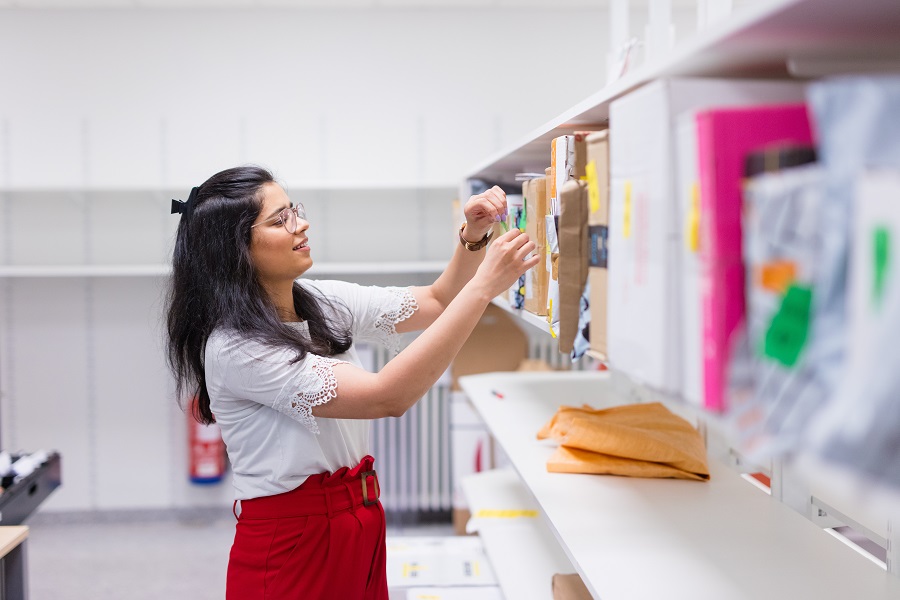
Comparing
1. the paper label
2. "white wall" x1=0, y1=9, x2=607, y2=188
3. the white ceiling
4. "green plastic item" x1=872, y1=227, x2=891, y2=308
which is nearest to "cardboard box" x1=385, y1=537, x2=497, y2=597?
the paper label

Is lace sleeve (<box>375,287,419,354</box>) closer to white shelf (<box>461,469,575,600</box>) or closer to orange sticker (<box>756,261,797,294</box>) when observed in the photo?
white shelf (<box>461,469,575,600</box>)

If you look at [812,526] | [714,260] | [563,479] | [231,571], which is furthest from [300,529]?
[714,260]

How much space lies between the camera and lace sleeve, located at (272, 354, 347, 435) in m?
1.52

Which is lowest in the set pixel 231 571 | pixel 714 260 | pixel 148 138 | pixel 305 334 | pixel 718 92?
pixel 231 571

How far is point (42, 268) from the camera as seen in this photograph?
3.96 meters

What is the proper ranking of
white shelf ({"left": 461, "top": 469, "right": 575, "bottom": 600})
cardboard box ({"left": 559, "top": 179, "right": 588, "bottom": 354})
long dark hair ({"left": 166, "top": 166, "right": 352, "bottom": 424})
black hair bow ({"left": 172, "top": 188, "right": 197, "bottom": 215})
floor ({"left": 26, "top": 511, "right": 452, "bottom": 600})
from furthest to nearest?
1. floor ({"left": 26, "top": 511, "right": 452, "bottom": 600})
2. white shelf ({"left": 461, "top": 469, "right": 575, "bottom": 600})
3. black hair bow ({"left": 172, "top": 188, "right": 197, "bottom": 215})
4. long dark hair ({"left": 166, "top": 166, "right": 352, "bottom": 424})
5. cardboard box ({"left": 559, "top": 179, "right": 588, "bottom": 354})

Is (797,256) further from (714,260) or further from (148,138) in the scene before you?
(148,138)

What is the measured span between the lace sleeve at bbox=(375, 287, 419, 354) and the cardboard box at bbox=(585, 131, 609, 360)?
0.95m

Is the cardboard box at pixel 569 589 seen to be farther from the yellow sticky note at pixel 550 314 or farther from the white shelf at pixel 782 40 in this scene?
the white shelf at pixel 782 40

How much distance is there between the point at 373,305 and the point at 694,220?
4.48 ft

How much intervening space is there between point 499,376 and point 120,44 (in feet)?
9.12

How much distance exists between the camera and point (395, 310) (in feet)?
6.73

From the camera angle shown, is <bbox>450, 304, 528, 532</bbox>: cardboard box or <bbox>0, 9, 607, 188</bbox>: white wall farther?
<bbox>0, 9, 607, 188</bbox>: white wall

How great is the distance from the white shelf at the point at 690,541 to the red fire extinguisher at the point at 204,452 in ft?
8.37
